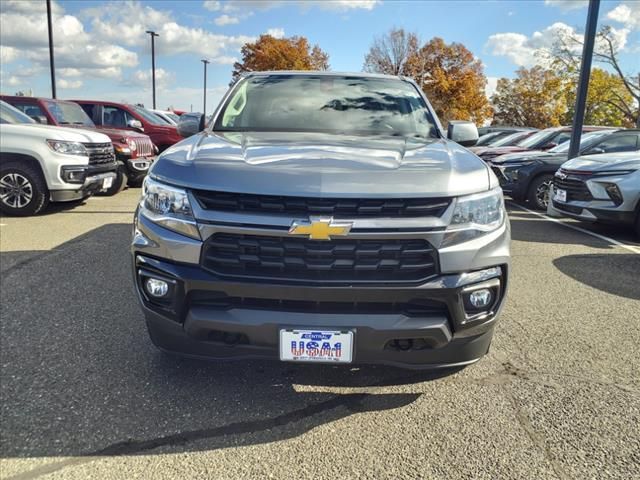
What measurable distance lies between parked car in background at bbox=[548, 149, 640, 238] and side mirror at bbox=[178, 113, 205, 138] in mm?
5610

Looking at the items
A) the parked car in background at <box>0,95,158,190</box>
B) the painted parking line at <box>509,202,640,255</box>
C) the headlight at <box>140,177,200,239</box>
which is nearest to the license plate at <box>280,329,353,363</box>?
the headlight at <box>140,177,200,239</box>

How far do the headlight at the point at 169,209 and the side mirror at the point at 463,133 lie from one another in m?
2.31

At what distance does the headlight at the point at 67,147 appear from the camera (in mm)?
7379

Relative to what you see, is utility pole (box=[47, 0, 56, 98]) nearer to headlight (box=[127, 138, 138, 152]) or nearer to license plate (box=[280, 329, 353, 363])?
headlight (box=[127, 138, 138, 152])

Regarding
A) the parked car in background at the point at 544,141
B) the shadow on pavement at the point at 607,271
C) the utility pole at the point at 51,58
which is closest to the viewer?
the shadow on pavement at the point at 607,271

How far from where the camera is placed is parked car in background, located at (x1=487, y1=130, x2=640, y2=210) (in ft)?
29.1

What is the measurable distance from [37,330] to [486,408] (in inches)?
117

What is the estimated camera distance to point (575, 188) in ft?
23.4

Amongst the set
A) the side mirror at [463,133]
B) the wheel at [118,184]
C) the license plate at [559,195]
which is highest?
Answer: the side mirror at [463,133]

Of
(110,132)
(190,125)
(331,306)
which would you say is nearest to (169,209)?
(331,306)

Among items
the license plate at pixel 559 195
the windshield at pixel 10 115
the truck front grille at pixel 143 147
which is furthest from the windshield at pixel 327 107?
the truck front grille at pixel 143 147

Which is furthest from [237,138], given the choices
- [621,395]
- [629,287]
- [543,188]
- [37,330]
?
[543,188]

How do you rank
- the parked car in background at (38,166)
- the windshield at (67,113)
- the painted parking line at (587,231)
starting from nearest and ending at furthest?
the painted parking line at (587,231), the parked car in background at (38,166), the windshield at (67,113)

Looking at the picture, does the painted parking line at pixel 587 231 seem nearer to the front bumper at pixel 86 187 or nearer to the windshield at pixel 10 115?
the front bumper at pixel 86 187
